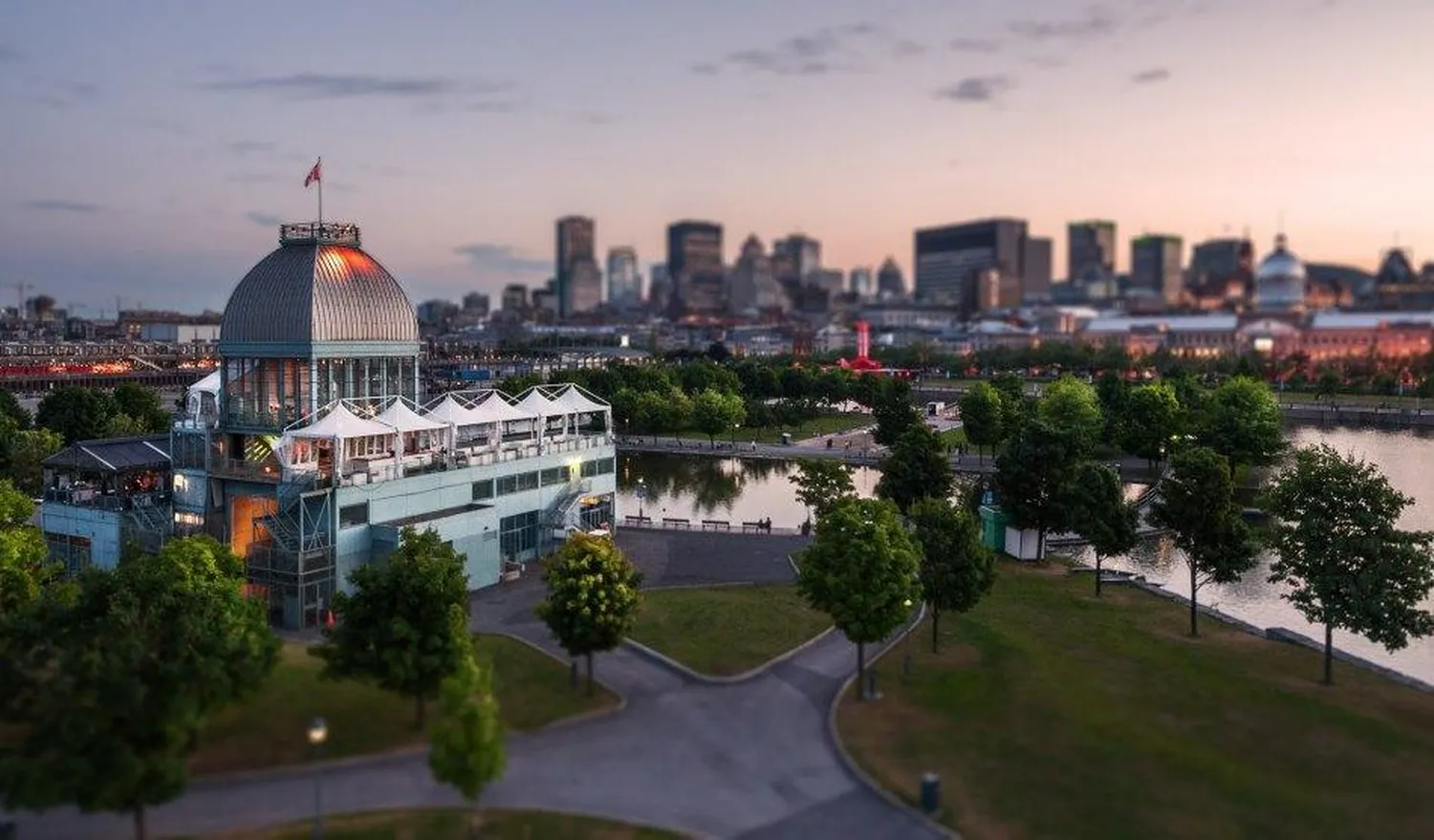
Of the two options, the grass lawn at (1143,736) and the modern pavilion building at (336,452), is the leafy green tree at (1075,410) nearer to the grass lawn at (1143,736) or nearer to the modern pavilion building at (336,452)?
the modern pavilion building at (336,452)

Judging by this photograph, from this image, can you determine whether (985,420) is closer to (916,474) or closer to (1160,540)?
(1160,540)

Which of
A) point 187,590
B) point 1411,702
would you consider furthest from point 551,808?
point 1411,702

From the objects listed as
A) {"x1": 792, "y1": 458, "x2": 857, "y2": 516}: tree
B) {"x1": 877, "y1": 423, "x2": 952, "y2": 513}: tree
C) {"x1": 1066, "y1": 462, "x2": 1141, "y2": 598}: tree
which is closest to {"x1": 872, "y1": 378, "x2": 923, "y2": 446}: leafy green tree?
{"x1": 877, "y1": 423, "x2": 952, "y2": 513}: tree

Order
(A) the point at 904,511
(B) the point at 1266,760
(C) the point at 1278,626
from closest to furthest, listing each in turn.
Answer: (B) the point at 1266,760 < (C) the point at 1278,626 < (A) the point at 904,511

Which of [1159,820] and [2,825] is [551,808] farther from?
[1159,820]

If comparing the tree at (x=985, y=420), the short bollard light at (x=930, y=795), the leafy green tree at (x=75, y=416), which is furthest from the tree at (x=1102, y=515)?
the leafy green tree at (x=75, y=416)

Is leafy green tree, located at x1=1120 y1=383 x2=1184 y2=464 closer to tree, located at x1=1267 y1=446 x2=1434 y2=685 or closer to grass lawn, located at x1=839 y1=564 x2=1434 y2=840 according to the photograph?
grass lawn, located at x1=839 y1=564 x2=1434 y2=840
